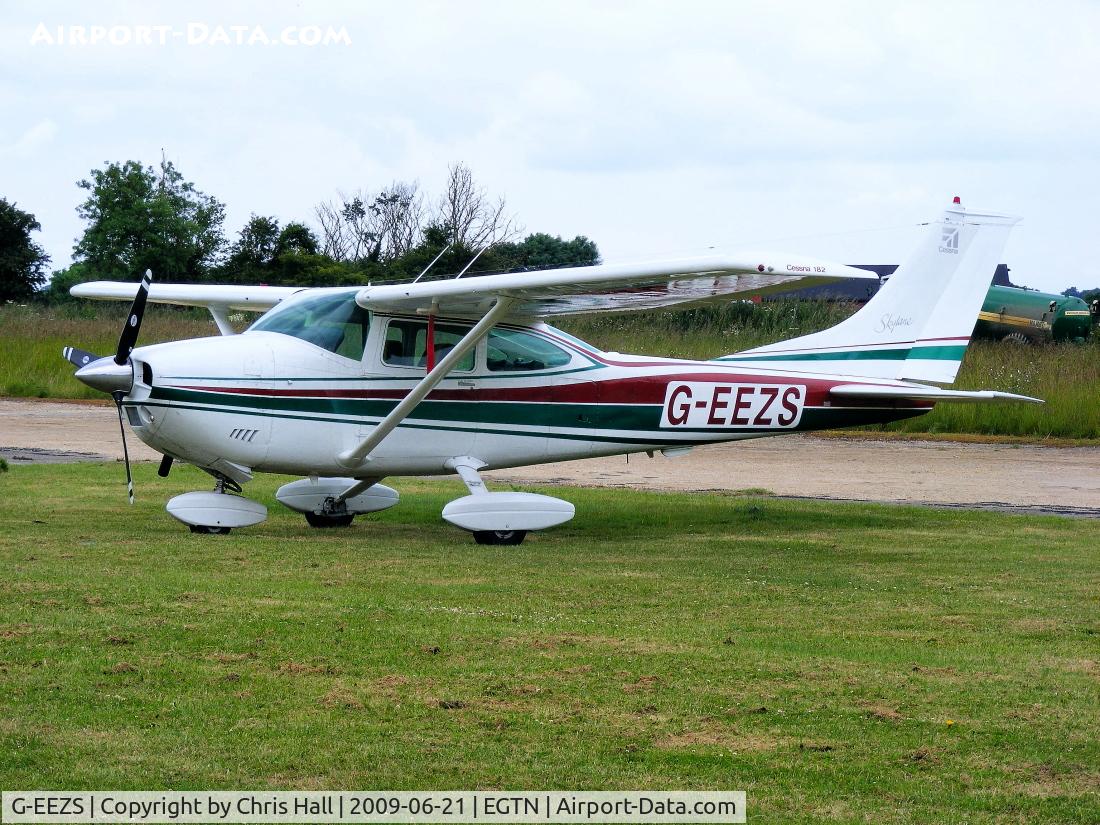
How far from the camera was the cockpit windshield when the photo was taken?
41.2 feet

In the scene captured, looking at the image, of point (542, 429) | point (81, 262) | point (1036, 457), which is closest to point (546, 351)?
point (542, 429)

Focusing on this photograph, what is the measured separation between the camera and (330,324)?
41.3ft

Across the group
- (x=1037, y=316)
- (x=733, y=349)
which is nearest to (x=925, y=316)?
(x=733, y=349)

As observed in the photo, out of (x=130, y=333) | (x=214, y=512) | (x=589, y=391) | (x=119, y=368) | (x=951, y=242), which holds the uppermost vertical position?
(x=951, y=242)

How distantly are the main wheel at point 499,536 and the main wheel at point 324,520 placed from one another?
73.0 inches

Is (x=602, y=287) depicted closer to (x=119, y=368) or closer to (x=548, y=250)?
(x=119, y=368)

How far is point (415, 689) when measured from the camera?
6.30m

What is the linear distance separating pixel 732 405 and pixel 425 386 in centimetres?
362

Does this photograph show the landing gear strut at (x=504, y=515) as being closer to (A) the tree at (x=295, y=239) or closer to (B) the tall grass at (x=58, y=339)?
(B) the tall grass at (x=58, y=339)

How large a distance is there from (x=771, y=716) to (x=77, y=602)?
171 inches

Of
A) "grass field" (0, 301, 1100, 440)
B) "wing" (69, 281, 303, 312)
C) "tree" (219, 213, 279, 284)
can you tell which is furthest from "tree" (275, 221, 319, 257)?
"wing" (69, 281, 303, 312)

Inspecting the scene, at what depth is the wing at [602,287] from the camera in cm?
1034

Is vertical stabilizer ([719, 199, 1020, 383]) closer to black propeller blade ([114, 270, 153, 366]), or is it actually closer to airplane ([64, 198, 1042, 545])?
airplane ([64, 198, 1042, 545])

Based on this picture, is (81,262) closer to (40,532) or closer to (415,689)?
(40,532)
